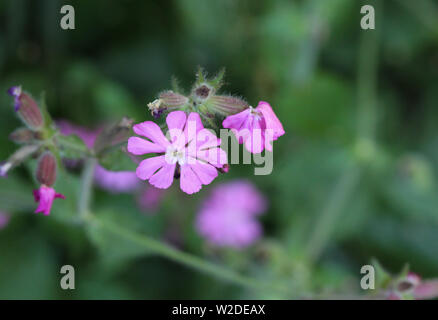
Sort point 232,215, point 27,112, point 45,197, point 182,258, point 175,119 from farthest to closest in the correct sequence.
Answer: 1. point 232,215
2. point 182,258
3. point 27,112
4. point 45,197
5. point 175,119

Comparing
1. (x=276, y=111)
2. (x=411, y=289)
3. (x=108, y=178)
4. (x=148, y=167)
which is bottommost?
(x=411, y=289)

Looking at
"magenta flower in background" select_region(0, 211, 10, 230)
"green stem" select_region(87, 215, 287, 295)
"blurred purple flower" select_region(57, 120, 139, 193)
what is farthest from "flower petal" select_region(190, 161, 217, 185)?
"magenta flower in background" select_region(0, 211, 10, 230)

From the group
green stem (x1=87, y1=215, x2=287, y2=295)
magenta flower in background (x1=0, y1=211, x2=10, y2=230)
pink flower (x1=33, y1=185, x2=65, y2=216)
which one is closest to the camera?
pink flower (x1=33, y1=185, x2=65, y2=216)

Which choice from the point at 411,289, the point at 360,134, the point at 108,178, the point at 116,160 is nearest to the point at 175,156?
the point at 116,160

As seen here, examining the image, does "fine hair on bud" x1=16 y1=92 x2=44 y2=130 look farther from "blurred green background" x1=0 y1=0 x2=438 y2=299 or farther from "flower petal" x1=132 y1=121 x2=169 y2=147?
"blurred green background" x1=0 y1=0 x2=438 y2=299

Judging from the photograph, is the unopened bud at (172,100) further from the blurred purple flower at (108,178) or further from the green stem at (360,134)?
the green stem at (360,134)

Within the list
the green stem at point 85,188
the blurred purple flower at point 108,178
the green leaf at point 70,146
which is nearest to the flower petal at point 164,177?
the green leaf at point 70,146

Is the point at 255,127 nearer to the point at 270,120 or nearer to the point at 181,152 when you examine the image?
the point at 270,120
